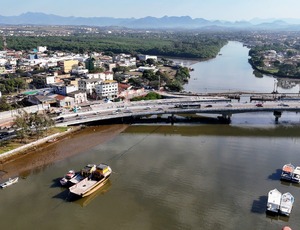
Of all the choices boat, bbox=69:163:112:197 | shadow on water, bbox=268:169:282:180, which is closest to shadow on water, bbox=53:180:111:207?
boat, bbox=69:163:112:197

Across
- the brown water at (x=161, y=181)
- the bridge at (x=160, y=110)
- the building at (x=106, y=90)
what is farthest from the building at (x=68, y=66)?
the brown water at (x=161, y=181)

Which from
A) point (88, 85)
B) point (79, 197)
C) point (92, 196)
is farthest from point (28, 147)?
point (88, 85)

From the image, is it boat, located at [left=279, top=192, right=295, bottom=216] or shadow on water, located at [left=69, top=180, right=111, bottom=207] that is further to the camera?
shadow on water, located at [left=69, top=180, right=111, bottom=207]

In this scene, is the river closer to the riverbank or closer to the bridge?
the riverbank

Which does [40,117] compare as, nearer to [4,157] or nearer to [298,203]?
[4,157]

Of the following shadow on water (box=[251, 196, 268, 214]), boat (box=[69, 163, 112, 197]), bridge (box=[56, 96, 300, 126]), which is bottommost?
shadow on water (box=[251, 196, 268, 214])

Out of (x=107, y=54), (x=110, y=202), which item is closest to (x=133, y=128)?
(x=110, y=202)

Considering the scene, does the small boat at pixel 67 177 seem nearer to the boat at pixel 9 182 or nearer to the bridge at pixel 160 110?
the boat at pixel 9 182

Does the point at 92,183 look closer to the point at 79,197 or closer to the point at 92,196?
the point at 92,196
